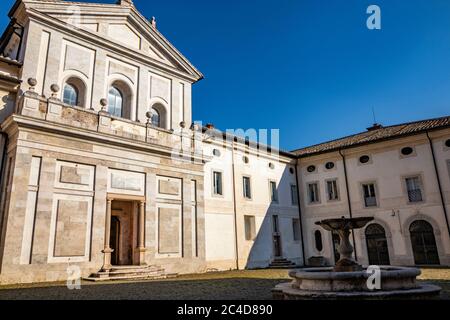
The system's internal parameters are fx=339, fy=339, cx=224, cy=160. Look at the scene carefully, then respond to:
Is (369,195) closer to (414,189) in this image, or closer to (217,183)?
(414,189)

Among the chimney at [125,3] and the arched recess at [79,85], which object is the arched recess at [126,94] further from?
the chimney at [125,3]

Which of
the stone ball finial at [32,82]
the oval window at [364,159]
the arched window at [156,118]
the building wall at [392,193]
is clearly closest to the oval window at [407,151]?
the building wall at [392,193]

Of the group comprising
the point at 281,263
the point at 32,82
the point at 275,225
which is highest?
the point at 32,82

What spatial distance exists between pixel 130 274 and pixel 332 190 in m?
16.6

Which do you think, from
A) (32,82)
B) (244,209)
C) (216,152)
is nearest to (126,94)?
(32,82)

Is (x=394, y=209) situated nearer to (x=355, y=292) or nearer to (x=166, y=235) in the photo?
(x=166, y=235)

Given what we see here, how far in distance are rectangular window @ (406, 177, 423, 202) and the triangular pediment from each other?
15.1 m

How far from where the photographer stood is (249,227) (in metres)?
23.1

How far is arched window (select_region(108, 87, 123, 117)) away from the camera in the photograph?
17688 mm

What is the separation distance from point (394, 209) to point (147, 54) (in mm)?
18148

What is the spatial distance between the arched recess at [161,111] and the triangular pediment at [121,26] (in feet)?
7.79

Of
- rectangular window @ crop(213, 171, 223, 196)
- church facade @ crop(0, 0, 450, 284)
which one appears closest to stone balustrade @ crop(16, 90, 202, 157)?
church facade @ crop(0, 0, 450, 284)

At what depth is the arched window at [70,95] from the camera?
15965 mm

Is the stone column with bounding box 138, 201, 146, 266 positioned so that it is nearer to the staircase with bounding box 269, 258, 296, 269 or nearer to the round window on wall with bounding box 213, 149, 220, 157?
the round window on wall with bounding box 213, 149, 220, 157
